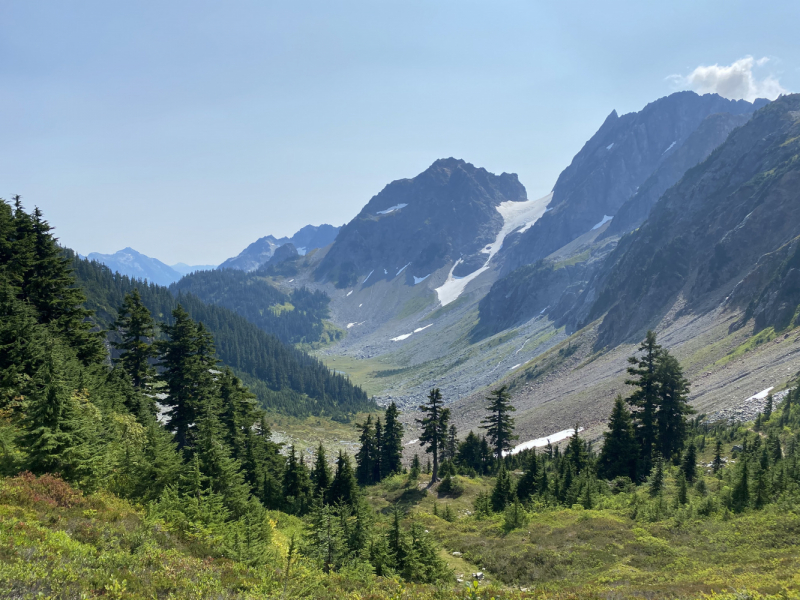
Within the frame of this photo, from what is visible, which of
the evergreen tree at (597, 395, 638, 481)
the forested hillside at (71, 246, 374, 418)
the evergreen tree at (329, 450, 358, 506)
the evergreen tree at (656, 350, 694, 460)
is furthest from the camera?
the forested hillside at (71, 246, 374, 418)

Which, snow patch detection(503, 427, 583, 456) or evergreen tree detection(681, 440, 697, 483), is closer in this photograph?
evergreen tree detection(681, 440, 697, 483)

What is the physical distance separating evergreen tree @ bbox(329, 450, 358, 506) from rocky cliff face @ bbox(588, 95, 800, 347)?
8775 cm

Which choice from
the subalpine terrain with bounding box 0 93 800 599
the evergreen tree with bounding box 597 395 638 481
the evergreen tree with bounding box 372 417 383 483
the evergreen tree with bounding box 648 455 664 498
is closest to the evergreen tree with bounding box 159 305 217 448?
the subalpine terrain with bounding box 0 93 800 599

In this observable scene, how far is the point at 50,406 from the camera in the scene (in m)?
15.2

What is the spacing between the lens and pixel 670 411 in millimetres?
38875

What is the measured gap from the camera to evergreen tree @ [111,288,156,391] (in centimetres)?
3222

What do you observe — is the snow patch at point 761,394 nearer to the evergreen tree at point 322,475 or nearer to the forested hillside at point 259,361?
the evergreen tree at point 322,475

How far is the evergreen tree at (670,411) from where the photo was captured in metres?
38.8

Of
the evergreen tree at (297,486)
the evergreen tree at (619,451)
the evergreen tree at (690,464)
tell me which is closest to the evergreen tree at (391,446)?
the evergreen tree at (297,486)

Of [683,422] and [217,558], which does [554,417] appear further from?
[217,558]

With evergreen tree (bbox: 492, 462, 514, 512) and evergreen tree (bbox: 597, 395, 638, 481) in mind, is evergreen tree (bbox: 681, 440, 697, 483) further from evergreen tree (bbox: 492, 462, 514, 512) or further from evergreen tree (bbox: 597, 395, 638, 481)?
evergreen tree (bbox: 492, 462, 514, 512)

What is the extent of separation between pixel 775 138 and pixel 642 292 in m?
63.3

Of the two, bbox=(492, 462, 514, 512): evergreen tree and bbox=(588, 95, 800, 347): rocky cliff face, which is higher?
bbox=(588, 95, 800, 347): rocky cliff face

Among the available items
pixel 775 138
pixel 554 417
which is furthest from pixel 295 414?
pixel 775 138
